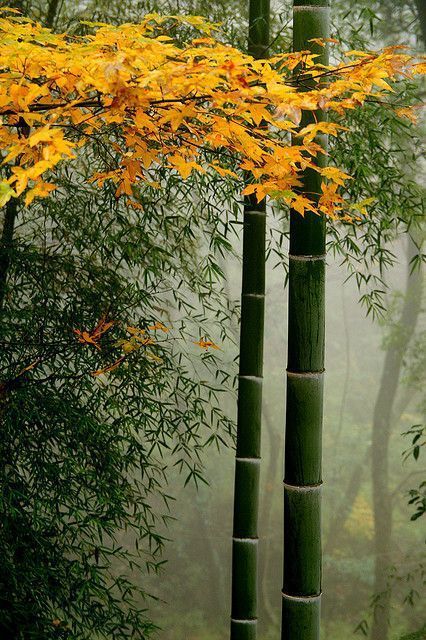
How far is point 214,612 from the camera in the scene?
10.3 m

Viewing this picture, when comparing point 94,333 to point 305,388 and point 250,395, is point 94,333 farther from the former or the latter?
point 305,388

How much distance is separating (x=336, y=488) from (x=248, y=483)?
31.6 feet

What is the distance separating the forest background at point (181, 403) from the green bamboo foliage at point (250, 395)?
10.0 inches

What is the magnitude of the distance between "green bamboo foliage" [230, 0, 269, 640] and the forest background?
25 centimetres

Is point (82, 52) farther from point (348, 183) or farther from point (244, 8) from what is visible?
point (244, 8)

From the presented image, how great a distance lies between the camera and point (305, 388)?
2141 millimetres

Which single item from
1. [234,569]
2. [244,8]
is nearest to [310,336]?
[234,569]

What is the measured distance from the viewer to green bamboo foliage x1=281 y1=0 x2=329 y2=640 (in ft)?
6.91

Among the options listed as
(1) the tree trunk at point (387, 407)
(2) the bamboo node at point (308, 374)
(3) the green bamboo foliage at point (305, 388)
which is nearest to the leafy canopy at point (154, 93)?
(3) the green bamboo foliage at point (305, 388)

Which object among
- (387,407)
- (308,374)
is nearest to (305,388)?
(308,374)

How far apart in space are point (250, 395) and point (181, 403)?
6.79 metres

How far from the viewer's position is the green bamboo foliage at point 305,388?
83.0 inches

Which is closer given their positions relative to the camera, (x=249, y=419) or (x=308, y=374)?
(x=308, y=374)

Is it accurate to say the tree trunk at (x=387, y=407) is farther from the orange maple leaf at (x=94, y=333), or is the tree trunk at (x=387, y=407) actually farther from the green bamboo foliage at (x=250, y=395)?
the orange maple leaf at (x=94, y=333)
